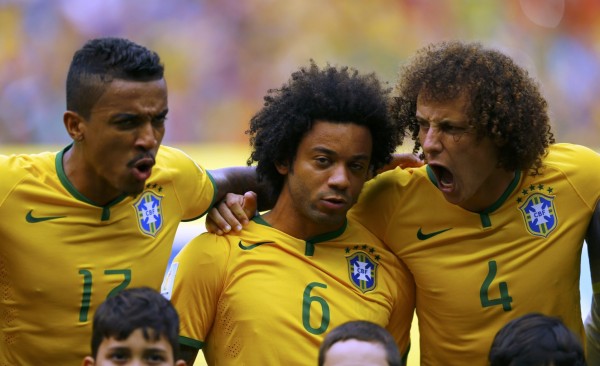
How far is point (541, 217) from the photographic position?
4.14 meters

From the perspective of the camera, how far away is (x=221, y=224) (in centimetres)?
419

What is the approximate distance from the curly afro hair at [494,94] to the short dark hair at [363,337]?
3.20 feet

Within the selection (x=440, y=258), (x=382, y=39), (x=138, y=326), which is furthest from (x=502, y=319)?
(x=382, y=39)

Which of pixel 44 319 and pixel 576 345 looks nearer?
pixel 576 345

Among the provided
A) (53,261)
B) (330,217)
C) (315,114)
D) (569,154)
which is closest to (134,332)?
(53,261)

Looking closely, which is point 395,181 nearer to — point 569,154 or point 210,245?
point 569,154

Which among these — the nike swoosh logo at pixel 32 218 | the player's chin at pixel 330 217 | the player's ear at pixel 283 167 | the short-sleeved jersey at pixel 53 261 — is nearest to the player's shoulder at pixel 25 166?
the short-sleeved jersey at pixel 53 261

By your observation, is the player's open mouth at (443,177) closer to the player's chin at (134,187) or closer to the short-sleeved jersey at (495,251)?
the short-sleeved jersey at (495,251)

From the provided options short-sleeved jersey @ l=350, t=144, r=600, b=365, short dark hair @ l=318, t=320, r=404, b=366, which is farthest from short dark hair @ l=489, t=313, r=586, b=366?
short-sleeved jersey @ l=350, t=144, r=600, b=365

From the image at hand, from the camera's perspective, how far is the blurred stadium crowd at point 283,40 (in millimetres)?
11281

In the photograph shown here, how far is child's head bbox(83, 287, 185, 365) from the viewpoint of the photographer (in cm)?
334

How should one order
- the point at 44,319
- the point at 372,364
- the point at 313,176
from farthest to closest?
1. the point at 313,176
2. the point at 44,319
3. the point at 372,364

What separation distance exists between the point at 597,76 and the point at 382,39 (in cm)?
235

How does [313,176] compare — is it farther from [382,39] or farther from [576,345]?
[382,39]
